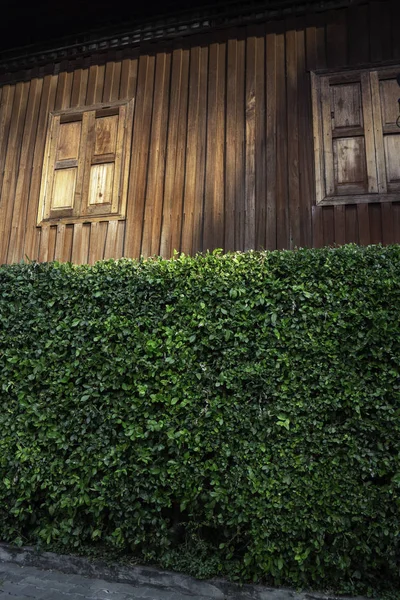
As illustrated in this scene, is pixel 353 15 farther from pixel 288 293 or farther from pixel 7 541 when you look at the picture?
pixel 7 541

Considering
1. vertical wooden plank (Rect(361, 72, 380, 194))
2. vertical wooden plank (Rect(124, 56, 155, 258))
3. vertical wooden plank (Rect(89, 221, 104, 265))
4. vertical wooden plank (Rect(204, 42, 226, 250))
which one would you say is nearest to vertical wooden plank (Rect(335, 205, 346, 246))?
vertical wooden plank (Rect(361, 72, 380, 194))

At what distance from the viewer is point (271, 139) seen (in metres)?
5.93

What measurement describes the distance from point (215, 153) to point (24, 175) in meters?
3.02

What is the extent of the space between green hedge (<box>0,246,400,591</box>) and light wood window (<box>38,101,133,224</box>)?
8.29 ft

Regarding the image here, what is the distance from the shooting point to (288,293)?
11.9ft

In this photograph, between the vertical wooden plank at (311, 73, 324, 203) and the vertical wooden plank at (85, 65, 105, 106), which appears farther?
the vertical wooden plank at (85, 65, 105, 106)

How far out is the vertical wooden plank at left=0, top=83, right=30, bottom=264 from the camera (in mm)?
6796

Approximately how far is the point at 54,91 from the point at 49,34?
101cm

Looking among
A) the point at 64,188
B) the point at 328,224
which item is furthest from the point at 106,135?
the point at 328,224

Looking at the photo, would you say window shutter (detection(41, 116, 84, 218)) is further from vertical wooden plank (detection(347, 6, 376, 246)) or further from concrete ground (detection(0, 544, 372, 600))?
concrete ground (detection(0, 544, 372, 600))

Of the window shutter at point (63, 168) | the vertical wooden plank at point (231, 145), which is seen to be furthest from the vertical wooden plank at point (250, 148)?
the window shutter at point (63, 168)

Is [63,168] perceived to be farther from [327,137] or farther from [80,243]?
[327,137]

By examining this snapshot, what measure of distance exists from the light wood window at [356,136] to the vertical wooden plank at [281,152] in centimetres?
39

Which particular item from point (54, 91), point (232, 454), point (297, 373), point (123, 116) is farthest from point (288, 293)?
point (54, 91)
